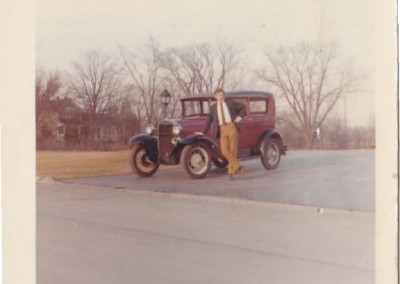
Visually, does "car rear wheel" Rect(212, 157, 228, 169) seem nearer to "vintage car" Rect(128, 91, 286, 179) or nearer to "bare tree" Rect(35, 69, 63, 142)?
"vintage car" Rect(128, 91, 286, 179)

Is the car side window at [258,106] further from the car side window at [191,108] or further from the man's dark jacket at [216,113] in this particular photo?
the car side window at [191,108]

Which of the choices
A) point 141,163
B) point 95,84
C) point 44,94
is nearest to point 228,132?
point 141,163

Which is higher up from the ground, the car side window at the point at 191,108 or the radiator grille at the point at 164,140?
the car side window at the point at 191,108

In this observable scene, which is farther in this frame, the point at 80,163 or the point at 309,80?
the point at 80,163

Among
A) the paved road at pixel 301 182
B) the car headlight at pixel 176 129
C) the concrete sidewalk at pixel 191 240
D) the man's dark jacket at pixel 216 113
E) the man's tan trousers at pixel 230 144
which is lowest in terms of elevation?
the concrete sidewalk at pixel 191 240

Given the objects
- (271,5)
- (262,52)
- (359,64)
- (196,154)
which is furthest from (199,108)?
(359,64)

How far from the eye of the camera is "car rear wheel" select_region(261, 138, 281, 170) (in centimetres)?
206

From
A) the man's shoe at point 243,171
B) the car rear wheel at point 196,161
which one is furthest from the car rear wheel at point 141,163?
the man's shoe at point 243,171

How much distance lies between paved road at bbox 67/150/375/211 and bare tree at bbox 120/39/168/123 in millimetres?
258

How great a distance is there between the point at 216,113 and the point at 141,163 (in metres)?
0.36

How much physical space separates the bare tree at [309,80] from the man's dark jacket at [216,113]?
0.48 feet

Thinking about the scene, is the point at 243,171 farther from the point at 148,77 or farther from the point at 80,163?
the point at 80,163

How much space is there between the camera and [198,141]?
209 cm

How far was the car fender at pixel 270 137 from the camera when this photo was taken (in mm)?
2051
